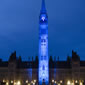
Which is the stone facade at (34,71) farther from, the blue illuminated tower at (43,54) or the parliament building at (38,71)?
the blue illuminated tower at (43,54)

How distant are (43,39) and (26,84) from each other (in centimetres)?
2811

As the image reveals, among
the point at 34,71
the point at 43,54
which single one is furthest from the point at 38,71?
the point at 43,54

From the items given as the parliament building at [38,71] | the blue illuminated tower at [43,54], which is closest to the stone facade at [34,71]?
the parliament building at [38,71]

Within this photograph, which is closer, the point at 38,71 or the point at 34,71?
the point at 38,71

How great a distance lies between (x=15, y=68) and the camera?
378ft

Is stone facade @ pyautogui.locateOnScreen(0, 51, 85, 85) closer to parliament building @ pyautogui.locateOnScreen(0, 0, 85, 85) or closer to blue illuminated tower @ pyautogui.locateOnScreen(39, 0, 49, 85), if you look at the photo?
parliament building @ pyautogui.locateOnScreen(0, 0, 85, 85)

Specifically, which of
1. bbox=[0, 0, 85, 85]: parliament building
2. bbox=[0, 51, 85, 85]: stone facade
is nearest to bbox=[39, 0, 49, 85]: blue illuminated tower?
bbox=[0, 0, 85, 85]: parliament building

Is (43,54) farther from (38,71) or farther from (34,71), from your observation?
(34,71)

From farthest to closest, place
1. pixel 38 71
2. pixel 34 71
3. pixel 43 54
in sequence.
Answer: pixel 34 71 < pixel 38 71 < pixel 43 54

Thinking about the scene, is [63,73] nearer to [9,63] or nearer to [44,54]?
[44,54]

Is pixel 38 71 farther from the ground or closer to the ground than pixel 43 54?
closer to the ground

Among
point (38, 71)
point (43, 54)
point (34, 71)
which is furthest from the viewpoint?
point (34, 71)

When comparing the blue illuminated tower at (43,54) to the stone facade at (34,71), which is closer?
the blue illuminated tower at (43,54)

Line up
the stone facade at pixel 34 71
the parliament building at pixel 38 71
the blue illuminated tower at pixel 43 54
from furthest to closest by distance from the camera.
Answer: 1. the stone facade at pixel 34 71
2. the parliament building at pixel 38 71
3. the blue illuminated tower at pixel 43 54
